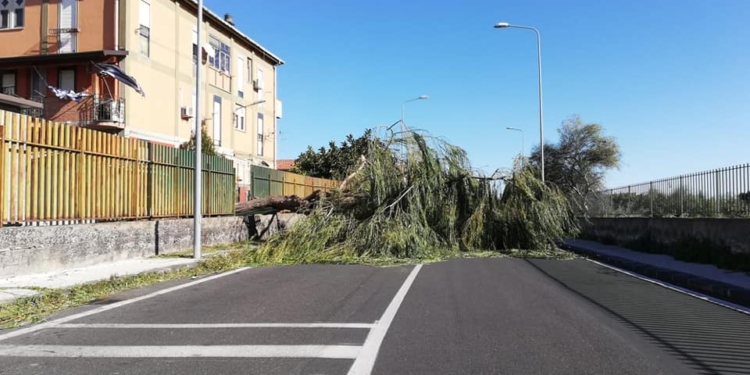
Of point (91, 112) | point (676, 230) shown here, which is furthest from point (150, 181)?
point (91, 112)

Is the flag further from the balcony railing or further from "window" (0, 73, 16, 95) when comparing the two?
"window" (0, 73, 16, 95)

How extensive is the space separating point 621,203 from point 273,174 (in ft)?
48.2

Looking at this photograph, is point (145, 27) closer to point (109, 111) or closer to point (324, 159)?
point (109, 111)

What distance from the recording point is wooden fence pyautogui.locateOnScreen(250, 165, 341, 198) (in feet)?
76.7

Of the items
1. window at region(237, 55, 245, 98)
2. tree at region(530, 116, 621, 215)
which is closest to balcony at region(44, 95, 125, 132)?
window at region(237, 55, 245, 98)

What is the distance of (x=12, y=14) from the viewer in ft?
95.9

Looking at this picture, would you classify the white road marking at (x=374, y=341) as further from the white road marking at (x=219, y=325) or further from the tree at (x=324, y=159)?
the tree at (x=324, y=159)

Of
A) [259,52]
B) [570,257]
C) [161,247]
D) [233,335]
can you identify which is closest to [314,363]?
[233,335]

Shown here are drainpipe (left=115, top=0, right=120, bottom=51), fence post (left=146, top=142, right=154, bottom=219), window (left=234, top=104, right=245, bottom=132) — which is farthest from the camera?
window (left=234, top=104, right=245, bottom=132)

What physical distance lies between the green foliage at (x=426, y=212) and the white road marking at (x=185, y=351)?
9.49m

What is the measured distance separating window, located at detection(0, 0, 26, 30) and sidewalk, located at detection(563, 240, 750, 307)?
1184 inches

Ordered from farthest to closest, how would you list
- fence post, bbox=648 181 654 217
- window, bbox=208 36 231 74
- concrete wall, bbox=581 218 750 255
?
window, bbox=208 36 231 74
fence post, bbox=648 181 654 217
concrete wall, bbox=581 218 750 255

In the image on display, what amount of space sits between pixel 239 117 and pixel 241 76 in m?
3.25

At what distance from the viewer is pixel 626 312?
7934 mm
